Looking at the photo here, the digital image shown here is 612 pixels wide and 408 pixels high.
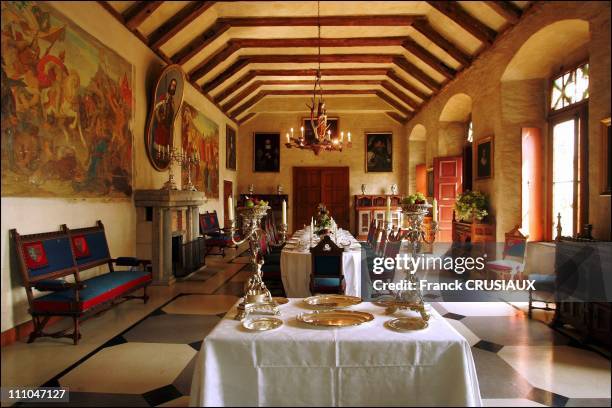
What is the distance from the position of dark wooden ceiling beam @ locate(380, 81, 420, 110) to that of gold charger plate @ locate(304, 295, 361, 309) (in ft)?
33.2

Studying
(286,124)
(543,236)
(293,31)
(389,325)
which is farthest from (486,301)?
(286,124)

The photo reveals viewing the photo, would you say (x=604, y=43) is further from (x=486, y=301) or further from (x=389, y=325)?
(x=389, y=325)

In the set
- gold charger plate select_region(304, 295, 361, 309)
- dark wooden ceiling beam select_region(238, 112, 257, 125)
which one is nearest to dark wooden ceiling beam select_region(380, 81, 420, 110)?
dark wooden ceiling beam select_region(238, 112, 257, 125)

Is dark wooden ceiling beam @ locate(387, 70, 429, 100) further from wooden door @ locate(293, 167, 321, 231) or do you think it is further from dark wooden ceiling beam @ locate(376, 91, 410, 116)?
wooden door @ locate(293, 167, 321, 231)

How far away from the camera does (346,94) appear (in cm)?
1315

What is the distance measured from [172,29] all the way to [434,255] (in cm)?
728

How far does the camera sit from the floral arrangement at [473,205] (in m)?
7.37

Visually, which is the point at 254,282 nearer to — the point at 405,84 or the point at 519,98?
the point at 519,98

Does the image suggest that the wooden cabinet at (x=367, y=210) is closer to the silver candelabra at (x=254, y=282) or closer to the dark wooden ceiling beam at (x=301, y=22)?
the dark wooden ceiling beam at (x=301, y=22)

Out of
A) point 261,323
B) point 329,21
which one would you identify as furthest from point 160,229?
point 329,21

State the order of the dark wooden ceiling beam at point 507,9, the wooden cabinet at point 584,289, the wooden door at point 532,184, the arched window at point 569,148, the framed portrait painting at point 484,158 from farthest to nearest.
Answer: the framed portrait painting at point 484,158, the wooden door at point 532,184, the dark wooden ceiling beam at point 507,9, the arched window at point 569,148, the wooden cabinet at point 584,289

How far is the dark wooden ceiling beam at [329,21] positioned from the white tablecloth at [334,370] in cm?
672

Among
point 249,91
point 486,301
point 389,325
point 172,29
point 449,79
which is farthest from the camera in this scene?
A: point 249,91

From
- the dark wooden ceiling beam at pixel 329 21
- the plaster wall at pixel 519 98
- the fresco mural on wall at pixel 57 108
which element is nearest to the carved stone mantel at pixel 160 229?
the fresco mural on wall at pixel 57 108
